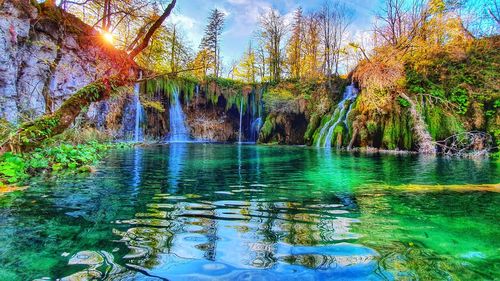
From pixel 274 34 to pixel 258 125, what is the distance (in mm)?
11730

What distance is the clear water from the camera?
2.22 metres

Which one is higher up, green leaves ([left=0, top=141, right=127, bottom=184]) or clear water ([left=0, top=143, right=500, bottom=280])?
A: green leaves ([left=0, top=141, right=127, bottom=184])

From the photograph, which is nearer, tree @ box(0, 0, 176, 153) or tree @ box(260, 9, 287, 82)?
tree @ box(0, 0, 176, 153)

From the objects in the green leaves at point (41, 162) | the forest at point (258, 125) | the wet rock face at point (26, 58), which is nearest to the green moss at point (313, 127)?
the forest at point (258, 125)

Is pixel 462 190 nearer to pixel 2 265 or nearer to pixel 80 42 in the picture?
pixel 2 265

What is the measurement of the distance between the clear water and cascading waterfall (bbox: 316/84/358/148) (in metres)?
15.9

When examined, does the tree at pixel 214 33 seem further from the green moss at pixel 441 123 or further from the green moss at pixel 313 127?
the green moss at pixel 441 123

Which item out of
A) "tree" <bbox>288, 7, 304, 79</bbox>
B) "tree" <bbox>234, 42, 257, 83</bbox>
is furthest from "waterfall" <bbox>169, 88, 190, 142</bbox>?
"tree" <bbox>288, 7, 304, 79</bbox>

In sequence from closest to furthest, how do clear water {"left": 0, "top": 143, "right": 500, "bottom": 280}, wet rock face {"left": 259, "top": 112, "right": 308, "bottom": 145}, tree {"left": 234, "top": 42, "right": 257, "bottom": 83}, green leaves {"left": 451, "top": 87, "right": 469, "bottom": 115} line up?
clear water {"left": 0, "top": 143, "right": 500, "bottom": 280} < green leaves {"left": 451, "top": 87, "right": 469, "bottom": 115} < wet rock face {"left": 259, "top": 112, "right": 308, "bottom": 145} < tree {"left": 234, "top": 42, "right": 257, "bottom": 83}

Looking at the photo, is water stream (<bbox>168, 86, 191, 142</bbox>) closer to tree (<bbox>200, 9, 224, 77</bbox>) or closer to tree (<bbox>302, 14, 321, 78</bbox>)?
tree (<bbox>200, 9, 224, 77</bbox>)

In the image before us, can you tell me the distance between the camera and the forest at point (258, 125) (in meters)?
2.85

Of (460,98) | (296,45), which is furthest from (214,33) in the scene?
(460,98)

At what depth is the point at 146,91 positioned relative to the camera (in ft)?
90.2

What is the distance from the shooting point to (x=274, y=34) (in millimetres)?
35531
